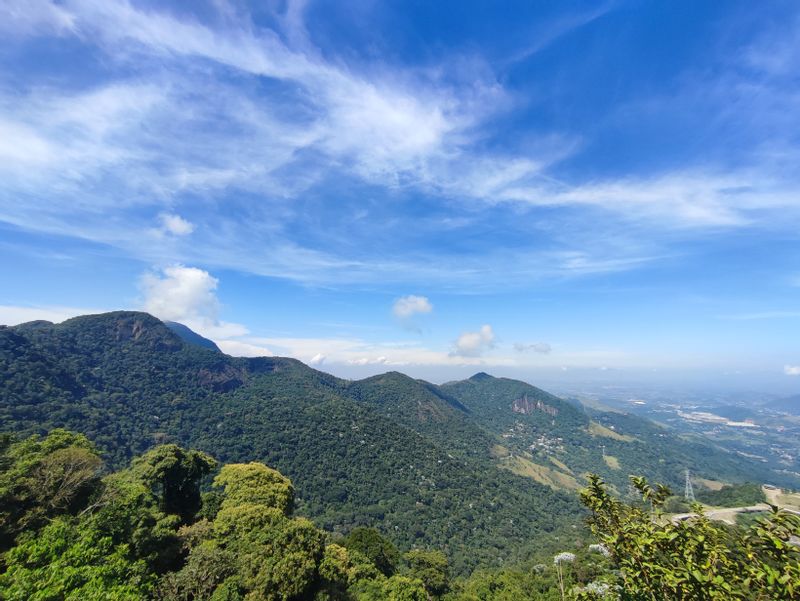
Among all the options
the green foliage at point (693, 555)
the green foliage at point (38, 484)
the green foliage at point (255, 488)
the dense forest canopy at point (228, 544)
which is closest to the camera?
the green foliage at point (693, 555)

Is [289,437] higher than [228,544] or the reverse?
the reverse

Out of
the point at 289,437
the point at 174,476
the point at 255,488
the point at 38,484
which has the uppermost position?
the point at 38,484

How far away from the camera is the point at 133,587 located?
40.4 ft

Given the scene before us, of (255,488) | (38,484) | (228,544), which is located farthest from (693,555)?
(255,488)

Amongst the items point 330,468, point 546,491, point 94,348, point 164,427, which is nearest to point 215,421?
point 164,427

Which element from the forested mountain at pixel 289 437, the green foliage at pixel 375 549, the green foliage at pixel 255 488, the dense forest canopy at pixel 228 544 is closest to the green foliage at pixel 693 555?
the dense forest canopy at pixel 228 544

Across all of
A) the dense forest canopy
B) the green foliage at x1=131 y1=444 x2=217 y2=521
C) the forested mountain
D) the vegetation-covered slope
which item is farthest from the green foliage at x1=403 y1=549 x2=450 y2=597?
the vegetation-covered slope

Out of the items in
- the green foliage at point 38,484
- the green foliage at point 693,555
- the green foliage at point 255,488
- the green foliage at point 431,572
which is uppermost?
the green foliage at point 693,555

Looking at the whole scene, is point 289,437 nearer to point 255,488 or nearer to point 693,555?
point 255,488

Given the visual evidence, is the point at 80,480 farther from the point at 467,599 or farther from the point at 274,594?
the point at 467,599

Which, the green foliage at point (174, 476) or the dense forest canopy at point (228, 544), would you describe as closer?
the dense forest canopy at point (228, 544)

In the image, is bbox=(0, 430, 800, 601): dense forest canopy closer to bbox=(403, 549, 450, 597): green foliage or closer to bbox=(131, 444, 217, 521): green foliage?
bbox=(131, 444, 217, 521): green foliage

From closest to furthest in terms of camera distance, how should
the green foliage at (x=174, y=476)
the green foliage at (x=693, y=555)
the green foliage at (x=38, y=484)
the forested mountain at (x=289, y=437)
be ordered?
the green foliage at (x=693, y=555)
the green foliage at (x=38, y=484)
the green foliage at (x=174, y=476)
the forested mountain at (x=289, y=437)

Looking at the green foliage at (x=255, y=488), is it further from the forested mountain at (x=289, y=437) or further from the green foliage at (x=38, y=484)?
the forested mountain at (x=289, y=437)
